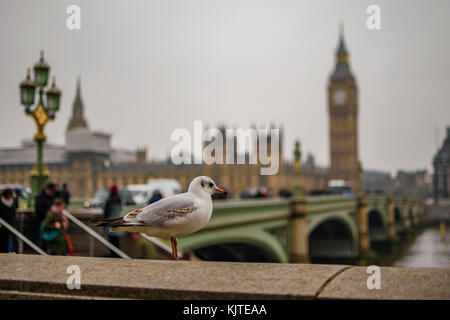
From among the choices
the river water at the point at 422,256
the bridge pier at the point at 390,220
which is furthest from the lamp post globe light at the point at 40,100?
the bridge pier at the point at 390,220

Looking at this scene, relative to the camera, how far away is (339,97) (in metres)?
124

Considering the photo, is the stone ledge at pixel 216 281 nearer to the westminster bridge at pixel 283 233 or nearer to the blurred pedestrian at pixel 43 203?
the westminster bridge at pixel 283 233

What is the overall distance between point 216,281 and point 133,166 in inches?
3706

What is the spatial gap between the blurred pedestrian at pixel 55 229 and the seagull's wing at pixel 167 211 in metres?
5.38

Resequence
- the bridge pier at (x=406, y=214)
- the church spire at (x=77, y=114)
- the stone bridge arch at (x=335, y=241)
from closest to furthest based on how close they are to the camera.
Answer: the stone bridge arch at (x=335, y=241)
the bridge pier at (x=406, y=214)
the church spire at (x=77, y=114)

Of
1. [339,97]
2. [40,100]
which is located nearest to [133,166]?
[339,97]

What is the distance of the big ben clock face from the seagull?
4808 inches

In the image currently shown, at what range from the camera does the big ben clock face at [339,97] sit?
122 m

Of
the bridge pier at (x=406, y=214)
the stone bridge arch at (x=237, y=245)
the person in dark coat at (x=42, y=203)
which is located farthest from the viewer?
the bridge pier at (x=406, y=214)

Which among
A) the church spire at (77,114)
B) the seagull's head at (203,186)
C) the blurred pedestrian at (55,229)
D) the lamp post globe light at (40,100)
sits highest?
the church spire at (77,114)

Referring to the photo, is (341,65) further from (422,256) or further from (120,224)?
(120,224)

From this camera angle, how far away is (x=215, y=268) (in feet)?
9.02

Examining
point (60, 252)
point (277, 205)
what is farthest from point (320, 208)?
point (60, 252)
